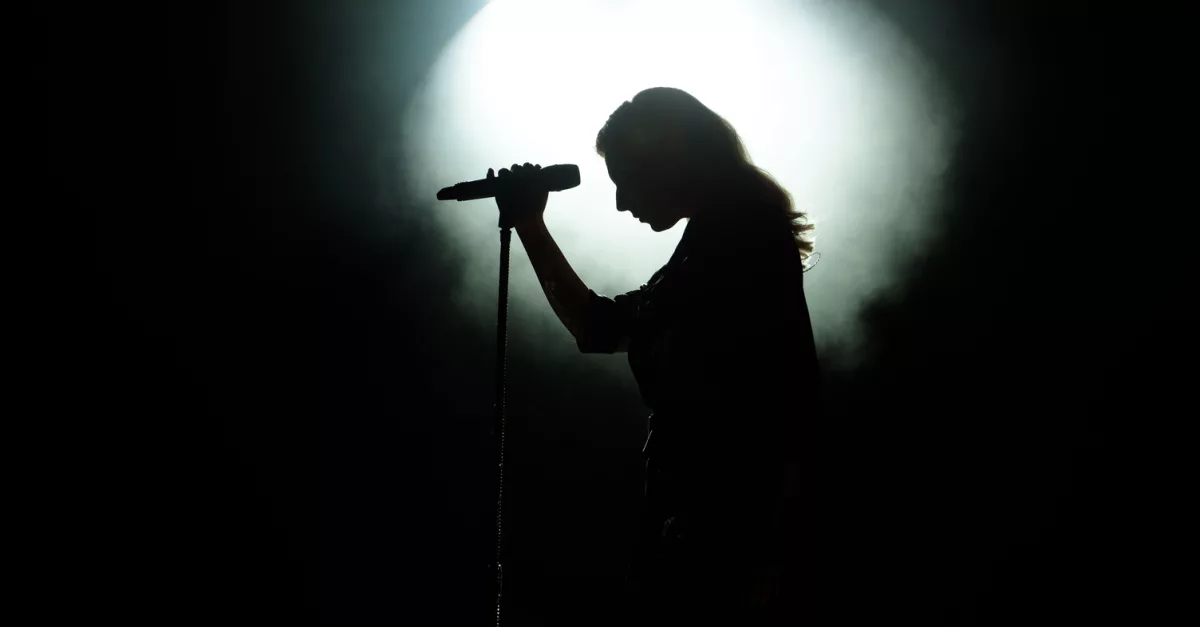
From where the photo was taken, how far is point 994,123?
198 centimetres

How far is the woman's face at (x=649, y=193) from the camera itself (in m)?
1.00

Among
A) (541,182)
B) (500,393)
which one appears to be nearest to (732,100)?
(541,182)

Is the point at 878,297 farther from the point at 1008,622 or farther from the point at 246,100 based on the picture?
the point at 246,100

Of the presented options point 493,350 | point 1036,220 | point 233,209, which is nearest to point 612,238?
point 493,350

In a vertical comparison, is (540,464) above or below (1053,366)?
below

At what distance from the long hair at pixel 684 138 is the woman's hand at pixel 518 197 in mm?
147

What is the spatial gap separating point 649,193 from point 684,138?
0.30ft

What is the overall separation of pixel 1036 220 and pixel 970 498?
31.6 inches

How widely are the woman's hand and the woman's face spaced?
4.7 inches

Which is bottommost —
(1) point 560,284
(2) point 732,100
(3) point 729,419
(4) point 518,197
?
(3) point 729,419

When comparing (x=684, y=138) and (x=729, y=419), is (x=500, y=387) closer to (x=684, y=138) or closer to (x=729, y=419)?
(x=729, y=419)

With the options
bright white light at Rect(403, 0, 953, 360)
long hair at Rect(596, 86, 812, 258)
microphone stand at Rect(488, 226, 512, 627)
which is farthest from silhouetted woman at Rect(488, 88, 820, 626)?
bright white light at Rect(403, 0, 953, 360)

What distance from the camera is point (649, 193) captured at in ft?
3.32

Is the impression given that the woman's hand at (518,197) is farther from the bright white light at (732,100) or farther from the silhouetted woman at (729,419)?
the bright white light at (732,100)
